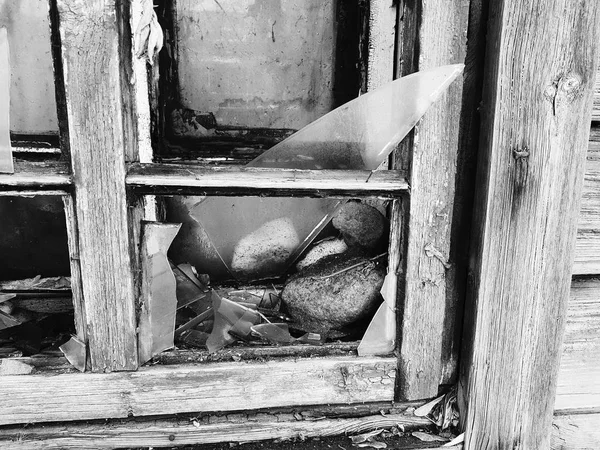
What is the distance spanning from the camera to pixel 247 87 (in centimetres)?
107

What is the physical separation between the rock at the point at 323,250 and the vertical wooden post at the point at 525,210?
0.96 feet

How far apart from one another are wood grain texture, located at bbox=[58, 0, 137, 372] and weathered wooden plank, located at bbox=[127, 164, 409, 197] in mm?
50

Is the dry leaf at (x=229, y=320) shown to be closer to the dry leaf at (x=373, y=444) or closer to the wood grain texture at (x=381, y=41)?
the dry leaf at (x=373, y=444)

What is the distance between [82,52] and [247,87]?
0.39 meters

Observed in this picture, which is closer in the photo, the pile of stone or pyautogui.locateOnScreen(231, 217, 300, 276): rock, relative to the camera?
the pile of stone

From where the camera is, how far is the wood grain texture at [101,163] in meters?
0.74

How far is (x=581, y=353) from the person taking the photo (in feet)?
3.23

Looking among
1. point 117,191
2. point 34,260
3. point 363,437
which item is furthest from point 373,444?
point 34,260

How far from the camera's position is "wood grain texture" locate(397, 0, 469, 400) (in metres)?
0.80

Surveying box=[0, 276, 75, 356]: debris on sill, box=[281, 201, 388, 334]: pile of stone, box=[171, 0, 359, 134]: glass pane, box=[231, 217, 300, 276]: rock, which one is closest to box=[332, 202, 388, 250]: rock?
box=[281, 201, 388, 334]: pile of stone

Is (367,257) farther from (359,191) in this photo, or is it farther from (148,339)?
(148,339)

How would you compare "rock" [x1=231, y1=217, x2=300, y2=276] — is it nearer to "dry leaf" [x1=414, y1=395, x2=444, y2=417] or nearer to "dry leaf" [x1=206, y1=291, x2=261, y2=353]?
"dry leaf" [x1=206, y1=291, x2=261, y2=353]

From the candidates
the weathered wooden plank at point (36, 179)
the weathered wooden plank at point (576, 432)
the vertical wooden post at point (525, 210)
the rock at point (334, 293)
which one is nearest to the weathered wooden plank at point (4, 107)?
the weathered wooden plank at point (36, 179)

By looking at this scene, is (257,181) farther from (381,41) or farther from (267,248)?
(381,41)
